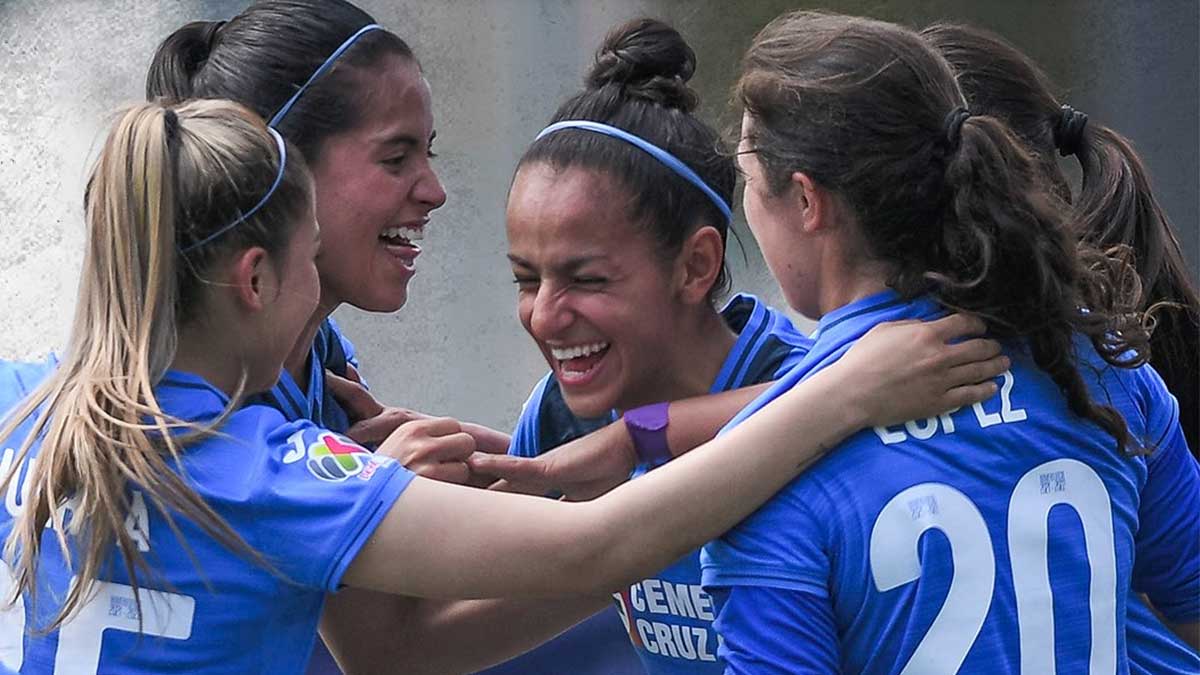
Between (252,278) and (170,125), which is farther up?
(170,125)

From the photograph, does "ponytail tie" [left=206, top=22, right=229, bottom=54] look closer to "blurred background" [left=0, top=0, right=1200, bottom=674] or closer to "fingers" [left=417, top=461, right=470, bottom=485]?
"fingers" [left=417, top=461, right=470, bottom=485]

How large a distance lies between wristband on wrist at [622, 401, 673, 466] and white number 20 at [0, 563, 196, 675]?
29.2 inches

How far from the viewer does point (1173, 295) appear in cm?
235

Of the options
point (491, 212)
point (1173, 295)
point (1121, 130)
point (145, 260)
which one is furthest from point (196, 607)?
point (1121, 130)

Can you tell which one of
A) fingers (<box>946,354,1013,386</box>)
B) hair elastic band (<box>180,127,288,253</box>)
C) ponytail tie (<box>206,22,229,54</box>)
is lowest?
fingers (<box>946,354,1013,386</box>)

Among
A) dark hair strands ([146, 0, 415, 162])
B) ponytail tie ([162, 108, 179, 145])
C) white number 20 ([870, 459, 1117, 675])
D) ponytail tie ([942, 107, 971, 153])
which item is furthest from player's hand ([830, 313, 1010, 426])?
dark hair strands ([146, 0, 415, 162])

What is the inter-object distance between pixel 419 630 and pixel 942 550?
107 cm

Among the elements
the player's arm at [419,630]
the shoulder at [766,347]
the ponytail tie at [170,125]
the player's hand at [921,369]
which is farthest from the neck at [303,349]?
the player's hand at [921,369]

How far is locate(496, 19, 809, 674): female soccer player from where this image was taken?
2346mm

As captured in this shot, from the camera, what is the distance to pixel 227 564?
1759mm

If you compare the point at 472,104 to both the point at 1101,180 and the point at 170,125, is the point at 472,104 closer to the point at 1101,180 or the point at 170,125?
the point at 1101,180

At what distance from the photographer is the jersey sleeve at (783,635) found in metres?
1.66

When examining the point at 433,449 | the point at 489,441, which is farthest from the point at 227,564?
the point at 489,441

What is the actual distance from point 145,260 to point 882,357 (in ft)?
3.01
